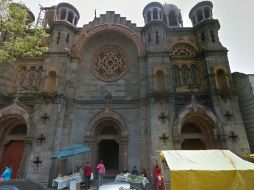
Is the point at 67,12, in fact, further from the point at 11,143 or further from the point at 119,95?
the point at 11,143

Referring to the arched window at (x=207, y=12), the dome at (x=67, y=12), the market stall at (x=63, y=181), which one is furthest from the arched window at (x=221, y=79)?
the dome at (x=67, y=12)

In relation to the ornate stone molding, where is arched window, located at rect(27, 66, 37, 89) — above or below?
below

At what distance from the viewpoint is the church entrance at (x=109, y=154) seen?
1680 cm

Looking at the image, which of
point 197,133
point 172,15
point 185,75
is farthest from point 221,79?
point 172,15

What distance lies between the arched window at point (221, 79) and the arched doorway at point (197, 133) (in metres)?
3.13

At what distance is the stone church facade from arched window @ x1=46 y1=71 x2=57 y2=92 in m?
0.09

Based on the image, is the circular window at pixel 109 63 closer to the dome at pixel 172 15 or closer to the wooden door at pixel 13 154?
the wooden door at pixel 13 154

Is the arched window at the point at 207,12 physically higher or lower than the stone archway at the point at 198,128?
higher

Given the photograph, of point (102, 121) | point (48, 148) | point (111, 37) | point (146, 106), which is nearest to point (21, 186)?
point (48, 148)

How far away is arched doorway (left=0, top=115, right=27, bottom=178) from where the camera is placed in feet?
47.5

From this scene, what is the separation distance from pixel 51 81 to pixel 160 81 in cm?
930

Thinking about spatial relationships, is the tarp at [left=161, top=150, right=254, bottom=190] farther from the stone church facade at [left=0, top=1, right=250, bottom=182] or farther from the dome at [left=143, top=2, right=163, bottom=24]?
the dome at [left=143, top=2, right=163, bottom=24]

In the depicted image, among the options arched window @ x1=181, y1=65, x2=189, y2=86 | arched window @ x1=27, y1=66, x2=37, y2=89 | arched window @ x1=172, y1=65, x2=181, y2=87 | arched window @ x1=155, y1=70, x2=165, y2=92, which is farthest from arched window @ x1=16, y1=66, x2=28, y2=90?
arched window @ x1=181, y1=65, x2=189, y2=86

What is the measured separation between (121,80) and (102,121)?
416cm
